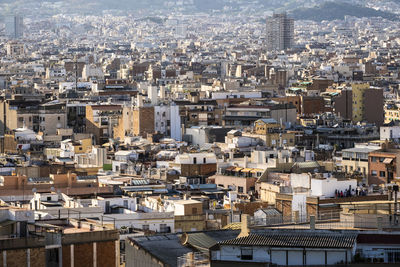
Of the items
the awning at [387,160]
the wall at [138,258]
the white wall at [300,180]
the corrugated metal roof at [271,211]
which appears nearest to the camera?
the wall at [138,258]

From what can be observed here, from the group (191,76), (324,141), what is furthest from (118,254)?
(191,76)

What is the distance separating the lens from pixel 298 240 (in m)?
15.8

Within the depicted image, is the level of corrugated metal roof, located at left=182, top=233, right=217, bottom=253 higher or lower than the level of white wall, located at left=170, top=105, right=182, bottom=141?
higher

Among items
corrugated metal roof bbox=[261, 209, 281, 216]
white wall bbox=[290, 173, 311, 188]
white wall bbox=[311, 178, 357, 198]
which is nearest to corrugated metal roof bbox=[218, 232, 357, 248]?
corrugated metal roof bbox=[261, 209, 281, 216]

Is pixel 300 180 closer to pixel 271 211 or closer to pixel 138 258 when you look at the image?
pixel 271 211

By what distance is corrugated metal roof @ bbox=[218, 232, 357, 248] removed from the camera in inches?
611

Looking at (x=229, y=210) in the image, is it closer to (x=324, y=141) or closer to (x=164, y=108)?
(x=324, y=141)

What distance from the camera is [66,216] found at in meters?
27.3

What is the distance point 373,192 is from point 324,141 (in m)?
25.0

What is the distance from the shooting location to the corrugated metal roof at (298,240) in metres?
15.5

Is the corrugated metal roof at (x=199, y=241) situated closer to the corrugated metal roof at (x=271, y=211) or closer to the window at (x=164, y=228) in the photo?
the window at (x=164, y=228)

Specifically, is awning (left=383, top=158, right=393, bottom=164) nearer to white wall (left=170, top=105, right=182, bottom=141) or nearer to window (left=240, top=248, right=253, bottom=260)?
white wall (left=170, top=105, right=182, bottom=141)

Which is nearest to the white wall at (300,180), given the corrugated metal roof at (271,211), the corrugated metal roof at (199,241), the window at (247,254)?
the corrugated metal roof at (271,211)

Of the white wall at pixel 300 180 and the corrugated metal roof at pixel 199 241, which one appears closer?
the corrugated metal roof at pixel 199 241
